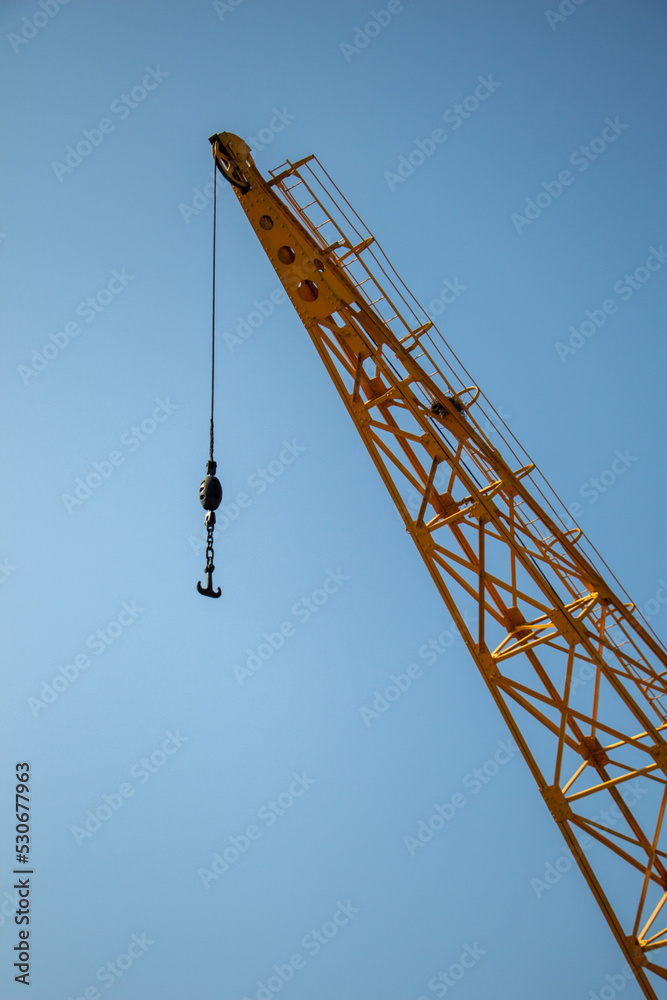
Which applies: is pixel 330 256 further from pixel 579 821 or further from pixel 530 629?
pixel 579 821

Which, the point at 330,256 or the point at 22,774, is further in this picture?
the point at 22,774

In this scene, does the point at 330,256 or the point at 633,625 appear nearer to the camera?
the point at 330,256

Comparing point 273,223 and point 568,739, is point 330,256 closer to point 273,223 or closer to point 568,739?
point 273,223

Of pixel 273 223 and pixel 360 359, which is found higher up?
pixel 273 223

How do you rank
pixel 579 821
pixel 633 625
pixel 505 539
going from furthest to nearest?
pixel 633 625 < pixel 505 539 < pixel 579 821

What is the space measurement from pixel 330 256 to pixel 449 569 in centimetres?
528

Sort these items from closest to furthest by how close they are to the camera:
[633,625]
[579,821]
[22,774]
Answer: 1. [579,821]
2. [633,625]
3. [22,774]

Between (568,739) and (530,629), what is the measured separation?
73.4 inches

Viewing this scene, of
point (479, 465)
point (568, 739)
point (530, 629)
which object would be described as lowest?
point (568, 739)

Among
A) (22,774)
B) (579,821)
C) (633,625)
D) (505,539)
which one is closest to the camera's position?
(579,821)

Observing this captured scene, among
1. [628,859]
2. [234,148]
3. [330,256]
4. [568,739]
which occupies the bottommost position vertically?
[628,859]

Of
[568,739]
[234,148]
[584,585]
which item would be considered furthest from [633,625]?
[234,148]

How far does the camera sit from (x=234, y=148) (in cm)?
1206

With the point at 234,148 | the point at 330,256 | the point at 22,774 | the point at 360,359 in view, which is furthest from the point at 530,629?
the point at 22,774
